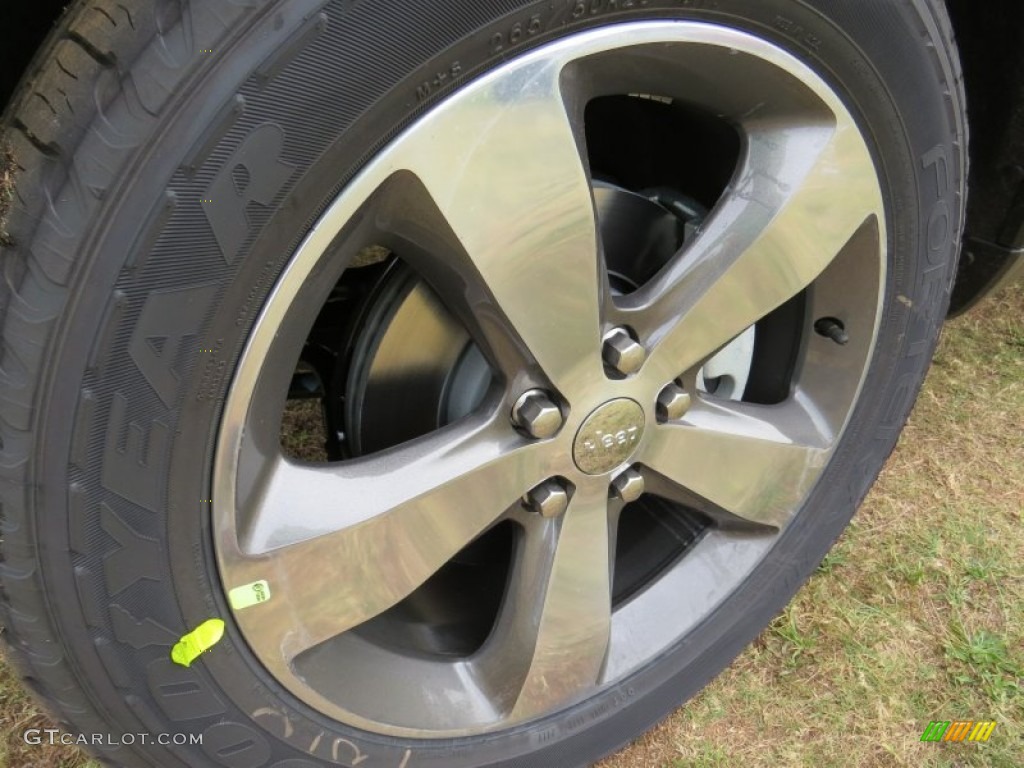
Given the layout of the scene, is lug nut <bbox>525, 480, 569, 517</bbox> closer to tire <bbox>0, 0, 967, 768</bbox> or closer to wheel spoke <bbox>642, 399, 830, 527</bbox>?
tire <bbox>0, 0, 967, 768</bbox>

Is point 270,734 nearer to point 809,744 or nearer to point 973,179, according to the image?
point 809,744

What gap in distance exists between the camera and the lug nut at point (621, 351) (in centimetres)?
121

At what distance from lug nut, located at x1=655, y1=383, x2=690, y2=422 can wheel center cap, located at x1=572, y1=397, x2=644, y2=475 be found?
0.16ft

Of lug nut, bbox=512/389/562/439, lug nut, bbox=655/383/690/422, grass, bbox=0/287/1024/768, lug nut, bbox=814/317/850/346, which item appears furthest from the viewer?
grass, bbox=0/287/1024/768

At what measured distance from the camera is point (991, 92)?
160 cm

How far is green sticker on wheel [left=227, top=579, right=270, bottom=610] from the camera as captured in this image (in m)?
1.07

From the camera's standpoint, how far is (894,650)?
6.03 ft

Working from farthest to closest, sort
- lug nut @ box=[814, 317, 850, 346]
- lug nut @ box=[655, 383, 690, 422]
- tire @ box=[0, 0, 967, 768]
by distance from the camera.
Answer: lug nut @ box=[814, 317, 850, 346], lug nut @ box=[655, 383, 690, 422], tire @ box=[0, 0, 967, 768]

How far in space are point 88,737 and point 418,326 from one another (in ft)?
2.19

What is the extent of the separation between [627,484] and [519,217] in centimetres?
48

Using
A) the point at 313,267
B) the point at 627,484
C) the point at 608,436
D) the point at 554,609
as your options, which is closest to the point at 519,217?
the point at 313,267

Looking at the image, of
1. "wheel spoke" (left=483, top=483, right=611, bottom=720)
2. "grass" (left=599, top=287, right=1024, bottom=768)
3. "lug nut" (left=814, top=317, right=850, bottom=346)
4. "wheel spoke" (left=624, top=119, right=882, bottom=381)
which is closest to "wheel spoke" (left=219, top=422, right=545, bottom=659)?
"wheel spoke" (left=483, top=483, right=611, bottom=720)

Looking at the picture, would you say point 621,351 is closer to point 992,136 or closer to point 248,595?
point 248,595

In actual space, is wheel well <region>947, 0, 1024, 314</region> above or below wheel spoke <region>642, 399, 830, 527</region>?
above
